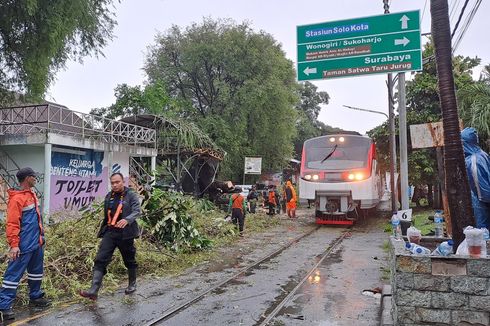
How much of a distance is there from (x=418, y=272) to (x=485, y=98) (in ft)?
35.1

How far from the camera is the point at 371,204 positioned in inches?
595

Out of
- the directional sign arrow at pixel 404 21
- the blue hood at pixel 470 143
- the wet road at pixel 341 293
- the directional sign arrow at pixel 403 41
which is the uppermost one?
the directional sign arrow at pixel 404 21

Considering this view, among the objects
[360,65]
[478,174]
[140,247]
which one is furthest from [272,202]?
[478,174]

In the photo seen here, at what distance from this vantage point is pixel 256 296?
640cm

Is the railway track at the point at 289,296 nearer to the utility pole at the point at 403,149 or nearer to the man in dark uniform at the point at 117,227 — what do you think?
the man in dark uniform at the point at 117,227

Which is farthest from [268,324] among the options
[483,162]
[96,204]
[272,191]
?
[272,191]

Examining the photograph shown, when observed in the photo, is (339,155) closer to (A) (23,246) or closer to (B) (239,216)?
(B) (239,216)

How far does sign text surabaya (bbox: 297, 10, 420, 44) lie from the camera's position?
12.6 meters

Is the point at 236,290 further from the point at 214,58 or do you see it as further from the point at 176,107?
the point at 214,58

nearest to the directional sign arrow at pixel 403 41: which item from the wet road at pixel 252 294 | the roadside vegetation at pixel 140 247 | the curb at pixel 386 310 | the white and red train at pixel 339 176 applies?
the white and red train at pixel 339 176

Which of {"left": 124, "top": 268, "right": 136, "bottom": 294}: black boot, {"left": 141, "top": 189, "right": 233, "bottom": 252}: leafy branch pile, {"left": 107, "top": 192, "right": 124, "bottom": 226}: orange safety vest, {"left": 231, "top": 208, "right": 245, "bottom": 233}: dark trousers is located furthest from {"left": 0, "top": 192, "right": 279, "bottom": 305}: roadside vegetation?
{"left": 231, "top": 208, "right": 245, "bottom": 233}: dark trousers

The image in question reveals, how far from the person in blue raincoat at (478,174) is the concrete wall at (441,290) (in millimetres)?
1299

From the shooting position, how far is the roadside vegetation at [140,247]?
676 centimetres

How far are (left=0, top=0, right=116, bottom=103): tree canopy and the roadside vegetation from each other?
478 cm
